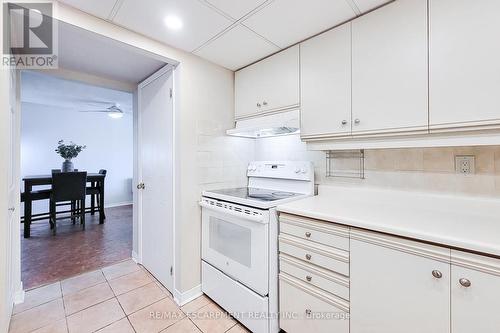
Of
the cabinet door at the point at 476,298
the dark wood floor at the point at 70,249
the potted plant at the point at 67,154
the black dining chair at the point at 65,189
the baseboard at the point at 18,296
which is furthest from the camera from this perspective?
the potted plant at the point at 67,154

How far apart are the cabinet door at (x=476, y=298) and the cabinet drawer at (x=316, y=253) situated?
17.0 inches

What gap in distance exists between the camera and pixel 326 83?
1561 millimetres

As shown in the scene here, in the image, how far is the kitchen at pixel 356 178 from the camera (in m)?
1.00

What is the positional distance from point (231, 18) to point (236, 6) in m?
0.12

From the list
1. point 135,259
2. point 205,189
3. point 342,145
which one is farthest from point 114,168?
point 342,145

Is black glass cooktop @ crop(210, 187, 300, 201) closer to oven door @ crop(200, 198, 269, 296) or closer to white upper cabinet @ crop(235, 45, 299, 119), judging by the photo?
oven door @ crop(200, 198, 269, 296)

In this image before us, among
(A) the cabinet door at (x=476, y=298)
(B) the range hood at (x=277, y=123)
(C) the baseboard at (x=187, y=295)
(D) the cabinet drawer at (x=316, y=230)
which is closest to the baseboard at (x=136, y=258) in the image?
(C) the baseboard at (x=187, y=295)

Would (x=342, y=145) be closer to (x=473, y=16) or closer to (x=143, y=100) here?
(x=473, y=16)

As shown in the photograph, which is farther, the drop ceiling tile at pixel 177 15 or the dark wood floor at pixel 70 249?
the dark wood floor at pixel 70 249

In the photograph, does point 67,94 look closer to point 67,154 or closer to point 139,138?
point 67,154

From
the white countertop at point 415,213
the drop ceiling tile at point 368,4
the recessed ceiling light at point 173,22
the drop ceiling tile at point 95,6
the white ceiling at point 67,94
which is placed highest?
the white ceiling at point 67,94

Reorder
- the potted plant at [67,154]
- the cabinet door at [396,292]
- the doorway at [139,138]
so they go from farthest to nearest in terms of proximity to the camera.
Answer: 1. the potted plant at [67,154]
2. the doorway at [139,138]
3. the cabinet door at [396,292]

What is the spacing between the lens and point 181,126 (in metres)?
1.84

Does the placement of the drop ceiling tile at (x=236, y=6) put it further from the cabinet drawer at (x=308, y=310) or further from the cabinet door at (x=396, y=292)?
the cabinet drawer at (x=308, y=310)
